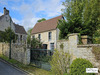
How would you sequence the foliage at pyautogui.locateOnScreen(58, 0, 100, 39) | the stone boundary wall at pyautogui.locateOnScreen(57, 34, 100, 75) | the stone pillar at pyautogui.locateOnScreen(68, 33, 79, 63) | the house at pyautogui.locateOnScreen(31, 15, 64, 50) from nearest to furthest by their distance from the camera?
the stone boundary wall at pyautogui.locateOnScreen(57, 34, 100, 75) → the stone pillar at pyautogui.locateOnScreen(68, 33, 79, 63) → the foliage at pyautogui.locateOnScreen(58, 0, 100, 39) → the house at pyautogui.locateOnScreen(31, 15, 64, 50)

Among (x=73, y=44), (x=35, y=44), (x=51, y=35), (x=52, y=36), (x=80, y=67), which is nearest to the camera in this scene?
(x=80, y=67)

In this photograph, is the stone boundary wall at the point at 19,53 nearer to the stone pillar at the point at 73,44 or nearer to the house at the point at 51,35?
the stone pillar at the point at 73,44

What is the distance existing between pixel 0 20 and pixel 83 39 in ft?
72.5

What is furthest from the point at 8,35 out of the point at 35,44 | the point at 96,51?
the point at 96,51

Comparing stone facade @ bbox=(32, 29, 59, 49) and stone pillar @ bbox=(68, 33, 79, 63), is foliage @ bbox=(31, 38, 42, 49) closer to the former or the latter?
stone facade @ bbox=(32, 29, 59, 49)

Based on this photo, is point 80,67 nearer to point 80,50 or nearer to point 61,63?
point 80,50

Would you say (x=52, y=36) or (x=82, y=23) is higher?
(x=82, y=23)

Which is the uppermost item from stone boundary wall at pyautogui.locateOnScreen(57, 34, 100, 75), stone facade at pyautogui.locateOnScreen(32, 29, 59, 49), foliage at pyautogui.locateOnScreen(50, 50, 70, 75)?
stone facade at pyautogui.locateOnScreen(32, 29, 59, 49)

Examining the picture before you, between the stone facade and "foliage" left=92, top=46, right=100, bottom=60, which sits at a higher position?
the stone facade

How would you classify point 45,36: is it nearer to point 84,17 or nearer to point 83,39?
point 84,17

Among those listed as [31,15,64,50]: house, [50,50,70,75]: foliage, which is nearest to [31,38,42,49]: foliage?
[31,15,64,50]: house

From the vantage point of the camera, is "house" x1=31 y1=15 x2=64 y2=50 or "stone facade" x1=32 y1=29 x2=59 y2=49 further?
"house" x1=31 y1=15 x2=64 y2=50

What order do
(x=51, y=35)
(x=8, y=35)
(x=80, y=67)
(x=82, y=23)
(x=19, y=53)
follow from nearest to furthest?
(x=80, y=67)
(x=82, y=23)
(x=19, y=53)
(x=8, y=35)
(x=51, y=35)

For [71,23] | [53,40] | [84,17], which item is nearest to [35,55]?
[71,23]
